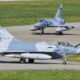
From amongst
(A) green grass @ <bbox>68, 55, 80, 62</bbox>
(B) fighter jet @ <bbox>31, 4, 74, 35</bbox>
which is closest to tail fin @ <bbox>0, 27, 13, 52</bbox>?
(A) green grass @ <bbox>68, 55, 80, 62</bbox>

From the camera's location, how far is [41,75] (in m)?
24.3

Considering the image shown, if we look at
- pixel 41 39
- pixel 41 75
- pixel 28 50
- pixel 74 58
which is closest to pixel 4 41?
pixel 28 50

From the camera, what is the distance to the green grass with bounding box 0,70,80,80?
2331 centimetres

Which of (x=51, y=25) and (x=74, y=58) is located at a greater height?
(x=74, y=58)

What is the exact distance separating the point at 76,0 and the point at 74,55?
234 ft

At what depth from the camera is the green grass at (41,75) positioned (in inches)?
918

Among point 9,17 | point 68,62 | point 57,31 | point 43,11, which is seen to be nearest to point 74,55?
point 68,62

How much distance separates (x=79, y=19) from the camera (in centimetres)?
6756

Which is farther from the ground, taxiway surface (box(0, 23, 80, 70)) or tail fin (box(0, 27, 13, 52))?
tail fin (box(0, 27, 13, 52))

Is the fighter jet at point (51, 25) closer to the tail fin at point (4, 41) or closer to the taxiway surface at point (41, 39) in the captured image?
the taxiway surface at point (41, 39)

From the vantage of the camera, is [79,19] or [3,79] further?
[79,19]

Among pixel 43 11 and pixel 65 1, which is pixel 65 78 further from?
pixel 65 1

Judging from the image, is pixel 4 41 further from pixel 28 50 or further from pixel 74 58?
pixel 74 58

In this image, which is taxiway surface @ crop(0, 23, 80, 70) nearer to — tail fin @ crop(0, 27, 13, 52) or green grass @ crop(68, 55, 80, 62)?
tail fin @ crop(0, 27, 13, 52)
